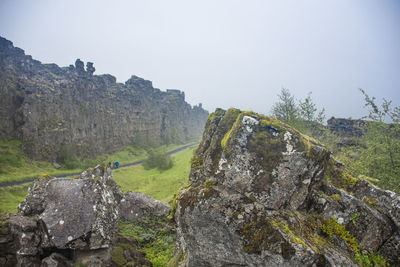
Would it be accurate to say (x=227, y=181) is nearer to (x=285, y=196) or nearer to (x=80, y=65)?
(x=285, y=196)

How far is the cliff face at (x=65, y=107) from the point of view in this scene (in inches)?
1470

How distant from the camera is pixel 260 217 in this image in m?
6.16

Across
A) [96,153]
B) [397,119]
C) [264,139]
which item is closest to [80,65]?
[96,153]

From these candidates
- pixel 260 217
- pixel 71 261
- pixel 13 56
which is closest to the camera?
pixel 260 217

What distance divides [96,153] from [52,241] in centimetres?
4854

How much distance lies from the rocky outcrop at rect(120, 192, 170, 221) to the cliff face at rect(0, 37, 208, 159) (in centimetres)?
3600

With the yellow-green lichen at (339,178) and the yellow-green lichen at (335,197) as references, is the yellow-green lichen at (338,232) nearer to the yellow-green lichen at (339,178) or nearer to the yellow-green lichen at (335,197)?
the yellow-green lichen at (335,197)

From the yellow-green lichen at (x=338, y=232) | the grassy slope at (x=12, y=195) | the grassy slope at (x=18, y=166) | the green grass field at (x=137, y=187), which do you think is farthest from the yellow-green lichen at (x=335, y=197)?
the grassy slope at (x=18, y=166)

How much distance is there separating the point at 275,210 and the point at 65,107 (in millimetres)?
52232

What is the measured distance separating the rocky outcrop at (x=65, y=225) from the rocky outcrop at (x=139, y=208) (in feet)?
9.27

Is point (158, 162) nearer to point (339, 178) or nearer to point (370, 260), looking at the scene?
point (339, 178)

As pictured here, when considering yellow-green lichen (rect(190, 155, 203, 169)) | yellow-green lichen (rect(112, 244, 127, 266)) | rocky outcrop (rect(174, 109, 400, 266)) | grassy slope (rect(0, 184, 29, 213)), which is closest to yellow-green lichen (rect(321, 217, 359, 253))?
rocky outcrop (rect(174, 109, 400, 266))

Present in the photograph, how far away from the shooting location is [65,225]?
26.1 feet

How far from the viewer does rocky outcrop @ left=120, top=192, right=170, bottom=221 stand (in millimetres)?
12273
